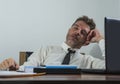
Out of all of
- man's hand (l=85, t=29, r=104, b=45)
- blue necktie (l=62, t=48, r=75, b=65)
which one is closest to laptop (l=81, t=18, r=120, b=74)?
blue necktie (l=62, t=48, r=75, b=65)

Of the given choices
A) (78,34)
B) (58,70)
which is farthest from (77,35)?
(58,70)

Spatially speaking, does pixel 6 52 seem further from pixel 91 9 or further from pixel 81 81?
pixel 81 81

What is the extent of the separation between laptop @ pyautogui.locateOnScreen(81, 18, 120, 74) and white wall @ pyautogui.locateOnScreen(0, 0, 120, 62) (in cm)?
191

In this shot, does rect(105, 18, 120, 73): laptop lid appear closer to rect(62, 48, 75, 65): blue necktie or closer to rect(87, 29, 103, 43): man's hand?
rect(62, 48, 75, 65): blue necktie

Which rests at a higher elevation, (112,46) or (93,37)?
(93,37)

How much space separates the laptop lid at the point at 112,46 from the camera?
38.1 inches

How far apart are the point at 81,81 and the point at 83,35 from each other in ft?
5.54

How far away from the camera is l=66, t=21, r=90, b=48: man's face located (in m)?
2.27

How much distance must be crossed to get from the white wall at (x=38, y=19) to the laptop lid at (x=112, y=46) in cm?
192

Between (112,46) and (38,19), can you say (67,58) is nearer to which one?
(38,19)

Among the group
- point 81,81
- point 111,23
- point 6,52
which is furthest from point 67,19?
point 81,81

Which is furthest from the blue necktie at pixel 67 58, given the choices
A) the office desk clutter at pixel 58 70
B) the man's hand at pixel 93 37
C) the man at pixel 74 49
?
the office desk clutter at pixel 58 70

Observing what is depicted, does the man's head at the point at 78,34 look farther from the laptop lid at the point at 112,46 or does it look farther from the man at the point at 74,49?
the laptop lid at the point at 112,46

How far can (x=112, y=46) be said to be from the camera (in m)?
0.98
